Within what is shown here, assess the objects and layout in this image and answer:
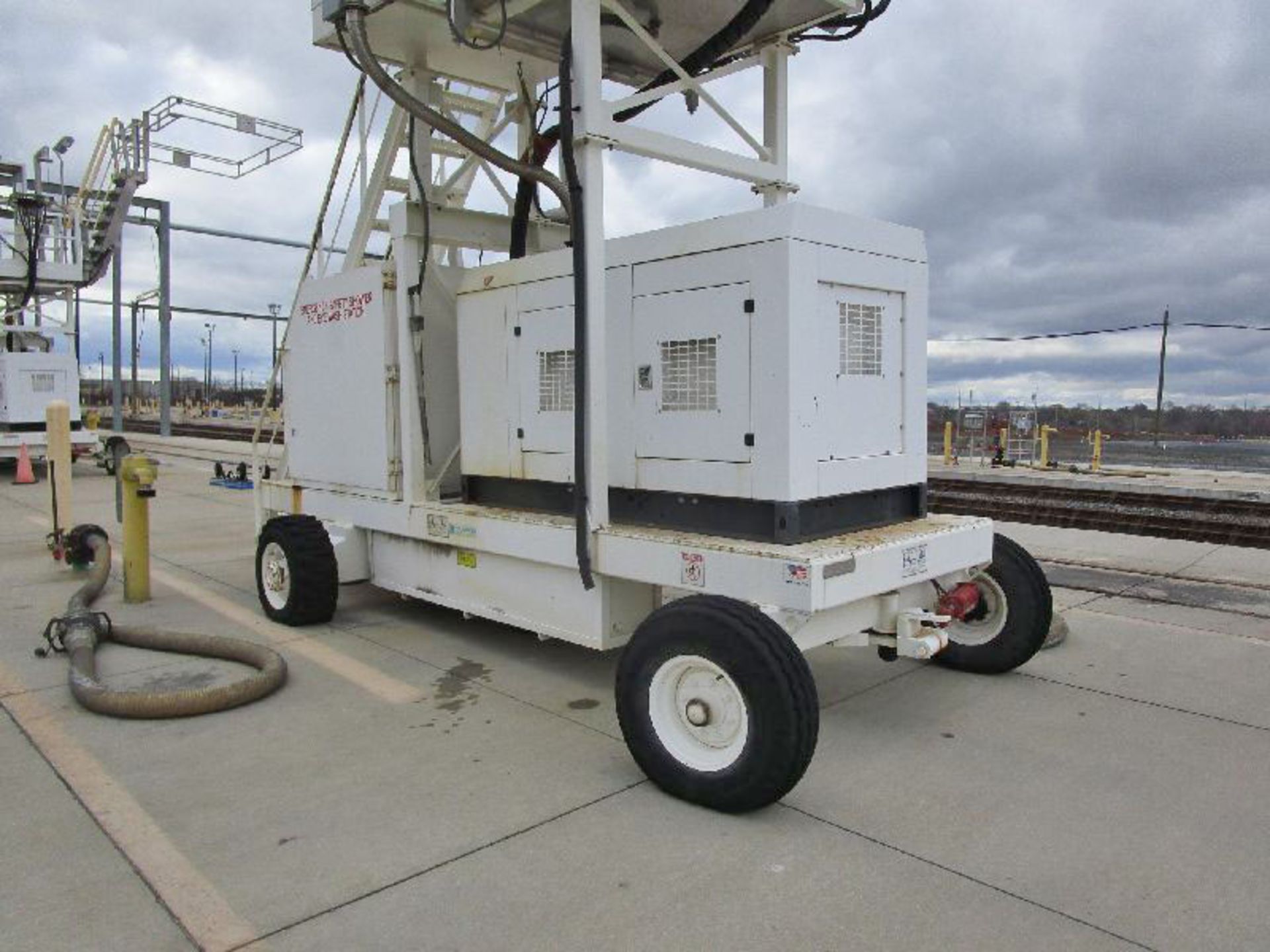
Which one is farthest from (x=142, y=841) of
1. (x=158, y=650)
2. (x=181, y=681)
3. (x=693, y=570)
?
(x=158, y=650)

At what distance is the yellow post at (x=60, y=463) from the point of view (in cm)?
890

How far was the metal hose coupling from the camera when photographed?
4.68m

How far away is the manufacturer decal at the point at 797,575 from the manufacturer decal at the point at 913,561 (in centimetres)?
78

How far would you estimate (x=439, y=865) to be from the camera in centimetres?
329

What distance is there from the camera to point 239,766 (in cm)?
415

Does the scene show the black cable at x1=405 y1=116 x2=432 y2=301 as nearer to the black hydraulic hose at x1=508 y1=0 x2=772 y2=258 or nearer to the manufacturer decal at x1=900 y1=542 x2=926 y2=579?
the black hydraulic hose at x1=508 y1=0 x2=772 y2=258

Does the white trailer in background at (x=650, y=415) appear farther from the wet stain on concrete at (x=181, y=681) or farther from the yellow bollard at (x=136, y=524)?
the yellow bollard at (x=136, y=524)

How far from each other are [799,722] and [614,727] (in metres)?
1.41

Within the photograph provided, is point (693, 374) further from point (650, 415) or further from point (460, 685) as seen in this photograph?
point (460, 685)

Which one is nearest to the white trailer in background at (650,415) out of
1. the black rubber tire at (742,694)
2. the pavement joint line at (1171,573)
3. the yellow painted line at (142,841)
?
the black rubber tire at (742,694)

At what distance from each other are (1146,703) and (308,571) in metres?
5.17

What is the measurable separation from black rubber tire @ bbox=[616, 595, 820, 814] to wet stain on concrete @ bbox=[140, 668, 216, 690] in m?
2.67

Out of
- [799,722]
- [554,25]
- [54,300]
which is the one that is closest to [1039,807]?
[799,722]

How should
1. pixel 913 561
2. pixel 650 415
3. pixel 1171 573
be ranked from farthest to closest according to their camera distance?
1. pixel 1171 573
2. pixel 650 415
3. pixel 913 561
